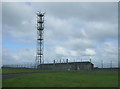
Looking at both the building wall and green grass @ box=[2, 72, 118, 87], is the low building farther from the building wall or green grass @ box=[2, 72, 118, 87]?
green grass @ box=[2, 72, 118, 87]

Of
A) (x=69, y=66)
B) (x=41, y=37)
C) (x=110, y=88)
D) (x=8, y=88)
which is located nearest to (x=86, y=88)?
(x=110, y=88)

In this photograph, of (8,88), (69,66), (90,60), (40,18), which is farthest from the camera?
(40,18)

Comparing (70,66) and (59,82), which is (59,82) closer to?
(59,82)

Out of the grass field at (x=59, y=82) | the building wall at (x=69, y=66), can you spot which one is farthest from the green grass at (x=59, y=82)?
the building wall at (x=69, y=66)

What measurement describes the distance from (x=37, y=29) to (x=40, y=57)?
32.9 feet

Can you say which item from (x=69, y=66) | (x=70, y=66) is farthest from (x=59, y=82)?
(x=69, y=66)

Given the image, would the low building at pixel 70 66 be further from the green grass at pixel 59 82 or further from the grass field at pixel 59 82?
the green grass at pixel 59 82

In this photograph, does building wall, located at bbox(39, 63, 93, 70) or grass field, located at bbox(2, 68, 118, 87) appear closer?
grass field, located at bbox(2, 68, 118, 87)

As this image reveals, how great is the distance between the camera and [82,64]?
269 feet

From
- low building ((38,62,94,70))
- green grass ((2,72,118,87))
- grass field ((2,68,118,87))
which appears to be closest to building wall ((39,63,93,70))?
low building ((38,62,94,70))

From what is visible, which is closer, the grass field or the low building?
the grass field

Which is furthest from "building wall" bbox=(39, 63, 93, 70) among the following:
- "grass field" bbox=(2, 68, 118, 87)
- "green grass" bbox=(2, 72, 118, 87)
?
"green grass" bbox=(2, 72, 118, 87)

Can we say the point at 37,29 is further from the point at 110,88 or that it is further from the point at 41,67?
the point at 110,88

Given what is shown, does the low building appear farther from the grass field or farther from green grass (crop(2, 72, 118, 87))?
green grass (crop(2, 72, 118, 87))
